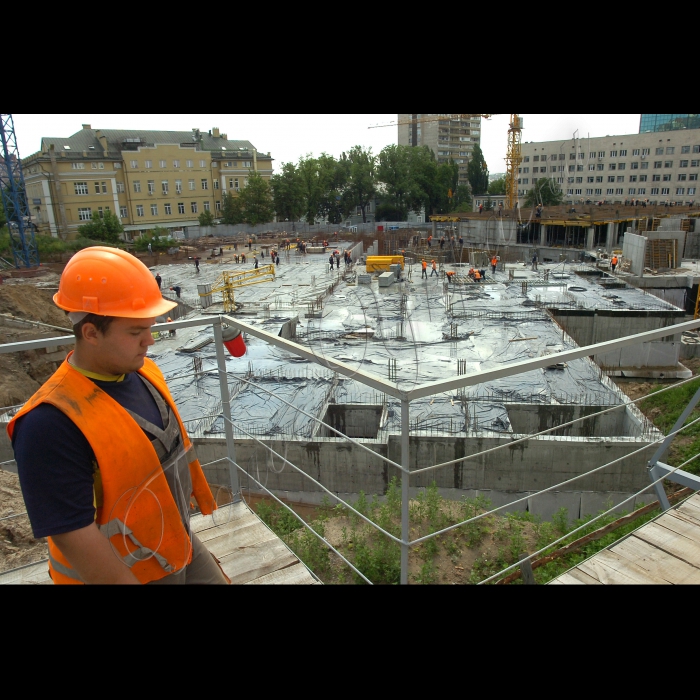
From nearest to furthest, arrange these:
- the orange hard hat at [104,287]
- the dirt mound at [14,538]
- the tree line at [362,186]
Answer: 1. the orange hard hat at [104,287]
2. the dirt mound at [14,538]
3. the tree line at [362,186]

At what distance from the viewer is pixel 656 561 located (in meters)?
2.76

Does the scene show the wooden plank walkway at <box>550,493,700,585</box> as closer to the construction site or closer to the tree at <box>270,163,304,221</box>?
the construction site

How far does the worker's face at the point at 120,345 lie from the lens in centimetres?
162

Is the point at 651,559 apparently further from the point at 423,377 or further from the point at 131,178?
the point at 131,178

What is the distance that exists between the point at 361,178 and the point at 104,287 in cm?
6172

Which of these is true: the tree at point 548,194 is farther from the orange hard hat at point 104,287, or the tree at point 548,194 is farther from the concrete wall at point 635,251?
the orange hard hat at point 104,287

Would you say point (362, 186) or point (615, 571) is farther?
point (362, 186)

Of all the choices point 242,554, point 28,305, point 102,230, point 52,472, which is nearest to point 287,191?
point 102,230

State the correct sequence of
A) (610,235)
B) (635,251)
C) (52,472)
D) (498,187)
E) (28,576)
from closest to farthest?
(52,472)
(28,576)
(635,251)
(610,235)
(498,187)

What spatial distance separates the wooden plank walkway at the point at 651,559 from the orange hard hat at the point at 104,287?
2.41m

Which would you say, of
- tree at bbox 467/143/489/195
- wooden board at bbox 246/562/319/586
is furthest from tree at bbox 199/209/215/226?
wooden board at bbox 246/562/319/586

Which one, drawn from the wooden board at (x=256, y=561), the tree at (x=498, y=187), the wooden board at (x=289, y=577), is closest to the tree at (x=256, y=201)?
the tree at (x=498, y=187)

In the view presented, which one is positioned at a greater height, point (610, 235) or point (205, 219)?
point (205, 219)
